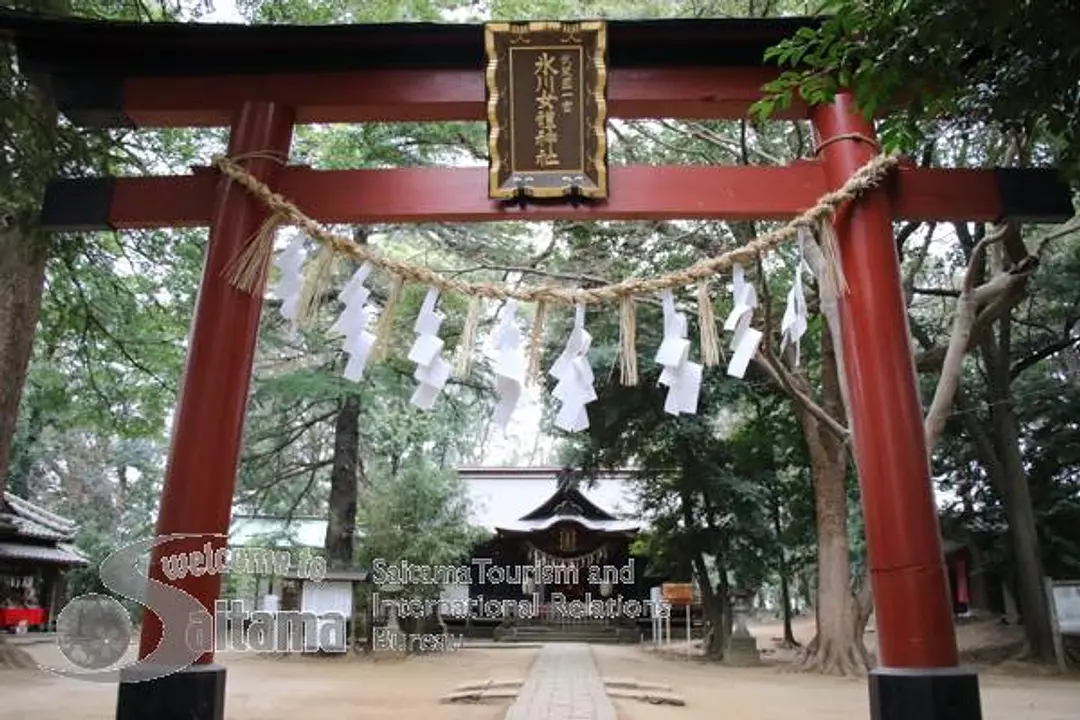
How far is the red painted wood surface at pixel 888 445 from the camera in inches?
141

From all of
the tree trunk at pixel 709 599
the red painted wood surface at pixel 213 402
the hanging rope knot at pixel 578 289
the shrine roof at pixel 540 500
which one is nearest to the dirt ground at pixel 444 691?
the tree trunk at pixel 709 599

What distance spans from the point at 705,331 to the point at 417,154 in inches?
377

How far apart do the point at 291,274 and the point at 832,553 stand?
35.0 feet

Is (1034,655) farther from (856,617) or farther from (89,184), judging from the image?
(89,184)

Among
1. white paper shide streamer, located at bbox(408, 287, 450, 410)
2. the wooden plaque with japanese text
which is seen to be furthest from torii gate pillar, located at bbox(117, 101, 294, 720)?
the wooden plaque with japanese text

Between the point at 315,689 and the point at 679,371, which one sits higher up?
the point at 679,371

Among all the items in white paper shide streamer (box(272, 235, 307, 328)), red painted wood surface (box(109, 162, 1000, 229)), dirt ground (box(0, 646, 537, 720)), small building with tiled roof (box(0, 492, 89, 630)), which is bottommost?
dirt ground (box(0, 646, 537, 720))

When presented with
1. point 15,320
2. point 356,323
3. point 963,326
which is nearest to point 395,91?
point 356,323

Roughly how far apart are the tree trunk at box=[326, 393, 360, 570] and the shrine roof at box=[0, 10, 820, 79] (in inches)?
491

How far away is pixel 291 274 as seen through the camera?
4.09 m

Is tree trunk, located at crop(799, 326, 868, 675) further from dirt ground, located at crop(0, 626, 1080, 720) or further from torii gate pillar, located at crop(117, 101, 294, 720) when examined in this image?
torii gate pillar, located at crop(117, 101, 294, 720)

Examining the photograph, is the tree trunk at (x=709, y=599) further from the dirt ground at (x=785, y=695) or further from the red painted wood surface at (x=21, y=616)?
the red painted wood surface at (x=21, y=616)

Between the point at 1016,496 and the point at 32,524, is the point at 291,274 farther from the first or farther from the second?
the point at 32,524

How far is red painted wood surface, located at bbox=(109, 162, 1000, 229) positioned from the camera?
4.24 meters
